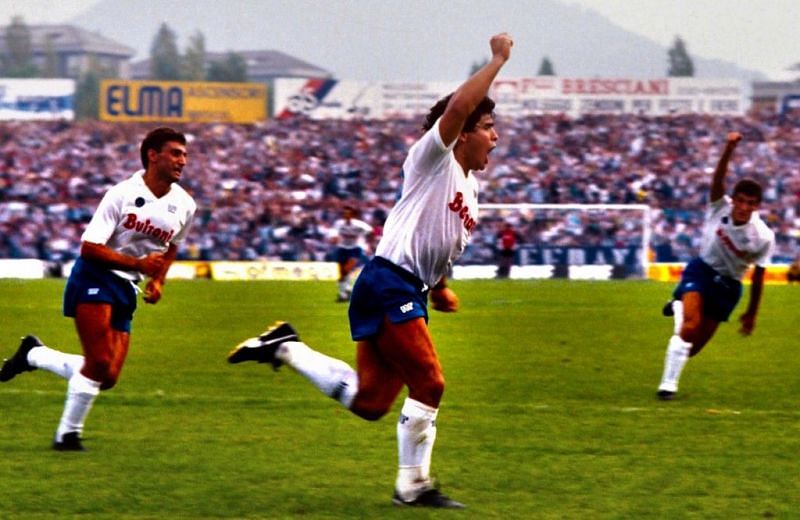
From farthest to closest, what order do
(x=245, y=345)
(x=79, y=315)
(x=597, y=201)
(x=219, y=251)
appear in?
(x=597, y=201), (x=219, y=251), (x=79, y=315), (x=245, y=345)

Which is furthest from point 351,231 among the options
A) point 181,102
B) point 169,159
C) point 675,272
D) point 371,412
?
point 181,102

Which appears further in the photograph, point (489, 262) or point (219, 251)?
point (219, 251)

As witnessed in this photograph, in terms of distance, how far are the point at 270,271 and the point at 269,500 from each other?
121ft

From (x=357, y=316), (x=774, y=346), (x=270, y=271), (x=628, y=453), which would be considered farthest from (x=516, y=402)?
(x=270, y=271)

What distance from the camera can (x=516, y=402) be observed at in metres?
12.9

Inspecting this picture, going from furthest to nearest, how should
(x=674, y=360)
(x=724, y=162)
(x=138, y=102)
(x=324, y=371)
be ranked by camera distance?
(x=138, y=102) < (x=674, y=360) < (x=724, y=162) < (x=324, y=371)

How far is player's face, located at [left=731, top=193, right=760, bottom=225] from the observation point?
43.8 feet

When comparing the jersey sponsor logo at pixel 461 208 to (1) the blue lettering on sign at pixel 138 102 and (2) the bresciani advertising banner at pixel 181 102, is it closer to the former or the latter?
(2) the bresciani advertising banner at pixel 181 102

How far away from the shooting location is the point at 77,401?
940cm

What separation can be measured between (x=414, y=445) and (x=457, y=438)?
286 cm

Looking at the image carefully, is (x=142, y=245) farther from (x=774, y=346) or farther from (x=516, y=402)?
(x=774, y=346)

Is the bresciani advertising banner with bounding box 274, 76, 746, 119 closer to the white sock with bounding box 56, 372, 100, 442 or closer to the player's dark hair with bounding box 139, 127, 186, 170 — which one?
the player's dark hair with bounding box 139, 127, 186, 170

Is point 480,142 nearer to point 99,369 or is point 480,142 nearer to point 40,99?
point 99,369

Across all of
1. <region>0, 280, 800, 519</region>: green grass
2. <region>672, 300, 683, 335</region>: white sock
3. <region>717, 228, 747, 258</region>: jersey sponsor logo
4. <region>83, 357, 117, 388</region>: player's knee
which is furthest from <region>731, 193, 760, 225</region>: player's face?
<region>83, 357, 117, 388</region>: player's knee
